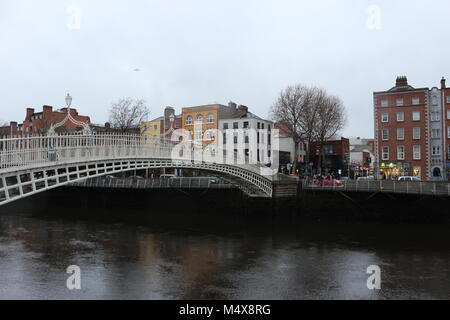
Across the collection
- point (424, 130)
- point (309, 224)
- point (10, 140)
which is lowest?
point (309, 224)

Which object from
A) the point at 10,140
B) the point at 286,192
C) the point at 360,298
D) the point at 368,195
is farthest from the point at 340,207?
the point at 10,140

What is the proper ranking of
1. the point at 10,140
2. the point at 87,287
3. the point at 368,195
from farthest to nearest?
the point at 368,195 → the point at 10,140 → the point at 87,287

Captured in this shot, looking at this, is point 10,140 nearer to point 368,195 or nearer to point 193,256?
point 193,256

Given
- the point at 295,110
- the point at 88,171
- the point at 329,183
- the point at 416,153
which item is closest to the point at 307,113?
the point at 295,110

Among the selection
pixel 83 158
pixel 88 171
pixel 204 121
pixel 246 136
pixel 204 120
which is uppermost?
pixel 204 120

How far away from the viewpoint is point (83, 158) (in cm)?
1567

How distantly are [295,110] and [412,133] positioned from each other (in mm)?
12211

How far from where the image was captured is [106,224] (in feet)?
86.5

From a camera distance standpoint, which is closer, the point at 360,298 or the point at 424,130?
the point at 360,298

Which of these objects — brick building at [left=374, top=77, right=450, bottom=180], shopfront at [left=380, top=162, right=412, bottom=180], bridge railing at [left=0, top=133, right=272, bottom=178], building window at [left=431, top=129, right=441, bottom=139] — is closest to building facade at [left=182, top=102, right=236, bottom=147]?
brick building at [left=374, top=77, right=450, bottom=180]

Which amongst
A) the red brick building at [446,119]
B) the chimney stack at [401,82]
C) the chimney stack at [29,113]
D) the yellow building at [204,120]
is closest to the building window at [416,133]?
the red brick building at [446,119]

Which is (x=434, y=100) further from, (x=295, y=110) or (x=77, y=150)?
(x=77, y=150)
